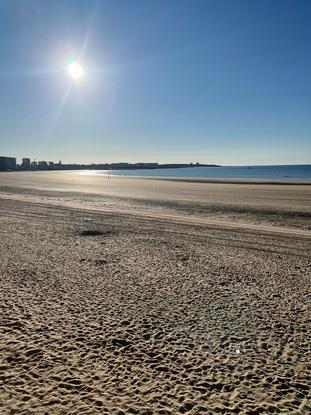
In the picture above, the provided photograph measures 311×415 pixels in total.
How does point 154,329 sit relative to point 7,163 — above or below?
below

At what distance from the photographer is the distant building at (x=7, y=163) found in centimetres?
18365

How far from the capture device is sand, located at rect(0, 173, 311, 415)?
9.18ft

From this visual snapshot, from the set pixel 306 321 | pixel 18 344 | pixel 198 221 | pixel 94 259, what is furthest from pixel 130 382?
pixel 198 221

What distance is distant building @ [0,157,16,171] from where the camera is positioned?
183650 mm

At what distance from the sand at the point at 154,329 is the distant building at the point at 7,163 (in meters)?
193

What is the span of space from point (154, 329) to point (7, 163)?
204 metres

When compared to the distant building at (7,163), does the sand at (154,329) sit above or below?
below

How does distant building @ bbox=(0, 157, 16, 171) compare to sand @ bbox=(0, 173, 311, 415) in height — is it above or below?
above

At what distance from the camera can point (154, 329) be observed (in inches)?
158

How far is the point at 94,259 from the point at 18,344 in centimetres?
378

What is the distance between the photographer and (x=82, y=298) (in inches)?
197

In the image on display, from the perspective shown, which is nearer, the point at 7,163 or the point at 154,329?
the point at 154,329

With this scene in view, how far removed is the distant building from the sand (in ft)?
634

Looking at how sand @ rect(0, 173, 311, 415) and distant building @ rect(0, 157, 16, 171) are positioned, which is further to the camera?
distant building @ rect(0, 157, 16, 171)
